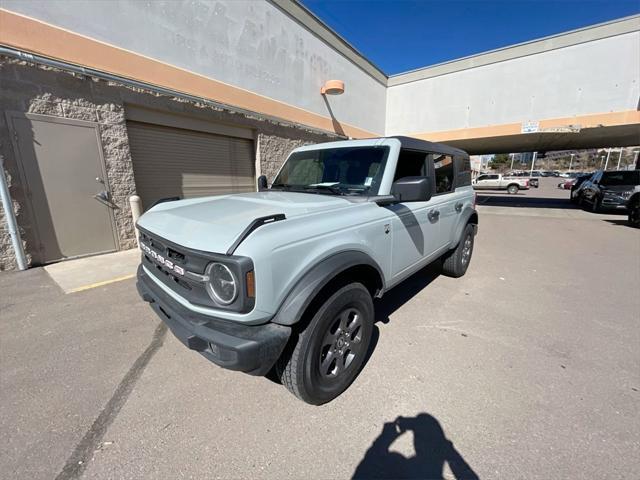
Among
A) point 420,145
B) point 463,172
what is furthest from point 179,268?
point 463,172

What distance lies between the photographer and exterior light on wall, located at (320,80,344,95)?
10.1 metres

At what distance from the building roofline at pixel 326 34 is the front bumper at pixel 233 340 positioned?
9924 millimetres

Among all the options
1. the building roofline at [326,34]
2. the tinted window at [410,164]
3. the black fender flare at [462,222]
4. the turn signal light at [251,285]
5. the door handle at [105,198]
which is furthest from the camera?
the building roofline at [326,34]

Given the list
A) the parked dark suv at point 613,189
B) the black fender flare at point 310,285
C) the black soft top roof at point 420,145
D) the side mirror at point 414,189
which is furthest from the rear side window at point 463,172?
the parked dark suv at point 613,189

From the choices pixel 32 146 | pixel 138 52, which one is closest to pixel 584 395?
pixel 32 146

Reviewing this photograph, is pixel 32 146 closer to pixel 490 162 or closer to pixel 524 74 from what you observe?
pixel 524 74

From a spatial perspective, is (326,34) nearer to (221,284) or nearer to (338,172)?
(338,172)

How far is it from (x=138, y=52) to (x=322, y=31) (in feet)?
23.2

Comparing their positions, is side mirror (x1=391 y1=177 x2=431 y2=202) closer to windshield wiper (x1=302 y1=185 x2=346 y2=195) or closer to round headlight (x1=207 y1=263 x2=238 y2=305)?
windshield wiper (x1=302 y1=185 x2=346 y2=195)

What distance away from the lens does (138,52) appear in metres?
5.88

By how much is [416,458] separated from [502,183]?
31949mm

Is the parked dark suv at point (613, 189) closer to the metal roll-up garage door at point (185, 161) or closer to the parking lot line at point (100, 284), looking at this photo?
the metal roll-up garage door at point (185, 161)

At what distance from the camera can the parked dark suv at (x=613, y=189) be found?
11.3 m

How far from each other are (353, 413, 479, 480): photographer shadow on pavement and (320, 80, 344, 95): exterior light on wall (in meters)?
10.6
